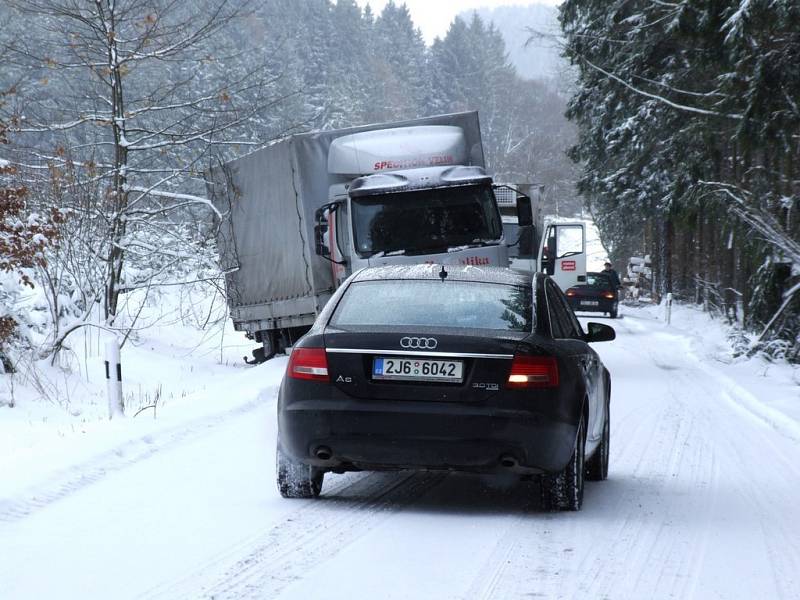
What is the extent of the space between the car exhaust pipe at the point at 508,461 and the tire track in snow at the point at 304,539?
0.80 meters

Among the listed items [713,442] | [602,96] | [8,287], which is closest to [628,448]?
[713,442]

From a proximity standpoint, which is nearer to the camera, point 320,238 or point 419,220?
point 419,220

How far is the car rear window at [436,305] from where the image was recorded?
709 centimetres

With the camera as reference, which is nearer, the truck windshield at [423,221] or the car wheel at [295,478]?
the car wheel at [295,478]

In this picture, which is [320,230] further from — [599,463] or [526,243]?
[599,463]

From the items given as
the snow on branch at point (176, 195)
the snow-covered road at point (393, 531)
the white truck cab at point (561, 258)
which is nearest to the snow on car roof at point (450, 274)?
the snow-covered road at point (393, 531)

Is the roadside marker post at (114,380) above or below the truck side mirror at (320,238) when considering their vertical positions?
below

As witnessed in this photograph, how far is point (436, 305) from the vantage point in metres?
7.23

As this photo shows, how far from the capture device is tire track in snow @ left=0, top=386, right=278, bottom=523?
7.07m

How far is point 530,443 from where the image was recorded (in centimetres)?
665

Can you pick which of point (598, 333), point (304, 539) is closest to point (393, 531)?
point (304, 539)

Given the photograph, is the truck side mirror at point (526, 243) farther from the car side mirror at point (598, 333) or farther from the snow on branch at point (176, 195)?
the car side mirror at point (598, 333)

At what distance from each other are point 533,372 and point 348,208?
10.1 metres

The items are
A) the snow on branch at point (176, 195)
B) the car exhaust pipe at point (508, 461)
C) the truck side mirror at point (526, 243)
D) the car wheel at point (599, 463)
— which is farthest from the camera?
the truck side mirror at point (526, 243)
